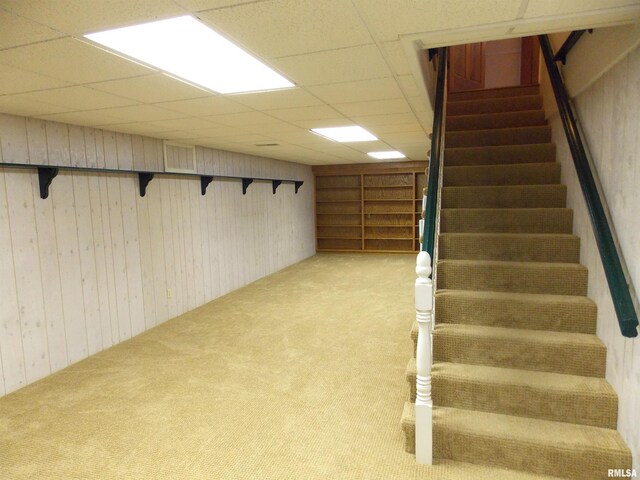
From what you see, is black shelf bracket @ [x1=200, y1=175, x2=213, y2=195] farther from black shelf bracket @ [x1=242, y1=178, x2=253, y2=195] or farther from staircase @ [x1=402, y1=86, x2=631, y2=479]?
staircase @ [x1=402, y1=86, x2=631, y2=479]

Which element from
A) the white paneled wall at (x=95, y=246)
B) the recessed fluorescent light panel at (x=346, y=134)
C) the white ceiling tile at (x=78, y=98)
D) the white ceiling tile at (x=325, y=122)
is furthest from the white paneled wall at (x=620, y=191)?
the white paneled wall at (x=95, y=246)

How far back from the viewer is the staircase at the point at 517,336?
6.20ft

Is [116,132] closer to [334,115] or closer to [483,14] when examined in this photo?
[334,115]

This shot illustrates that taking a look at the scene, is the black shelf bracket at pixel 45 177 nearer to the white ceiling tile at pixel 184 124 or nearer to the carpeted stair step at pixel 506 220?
the white ceiling tile at pixel 184 124

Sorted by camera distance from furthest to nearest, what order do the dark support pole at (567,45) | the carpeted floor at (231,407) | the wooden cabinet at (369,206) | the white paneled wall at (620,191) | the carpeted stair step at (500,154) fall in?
the wooden cabinet at (369,206), the carpeted stair step at (500,154), the dark support pole at (567,45), the carpeted floor at (231,407), the white paneled wall at (620,191)

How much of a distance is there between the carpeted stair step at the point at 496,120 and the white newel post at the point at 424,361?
243 cm

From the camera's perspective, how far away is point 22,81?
2039 mm

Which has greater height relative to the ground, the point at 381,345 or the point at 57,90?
the point at 57,90

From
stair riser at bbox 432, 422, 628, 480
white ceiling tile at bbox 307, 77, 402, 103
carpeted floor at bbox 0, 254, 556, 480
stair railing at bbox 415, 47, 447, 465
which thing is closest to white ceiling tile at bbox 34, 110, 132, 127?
white ceiling tile at bbox 307, 77, 402, 103

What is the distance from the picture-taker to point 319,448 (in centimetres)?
219

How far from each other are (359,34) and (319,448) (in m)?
2.00

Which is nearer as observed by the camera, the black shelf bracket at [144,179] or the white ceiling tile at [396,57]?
the white ceiling tile at [396,57]

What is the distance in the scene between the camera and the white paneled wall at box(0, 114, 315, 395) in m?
2.92

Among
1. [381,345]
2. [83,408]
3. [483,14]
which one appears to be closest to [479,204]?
[381,345]
